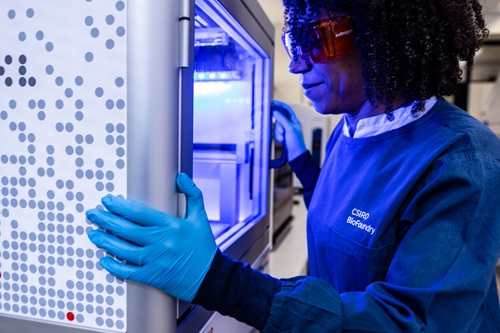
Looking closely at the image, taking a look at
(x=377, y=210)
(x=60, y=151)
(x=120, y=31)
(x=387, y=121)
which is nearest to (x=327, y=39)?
(x=387, y=121)

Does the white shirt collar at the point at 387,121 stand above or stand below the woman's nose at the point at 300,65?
below

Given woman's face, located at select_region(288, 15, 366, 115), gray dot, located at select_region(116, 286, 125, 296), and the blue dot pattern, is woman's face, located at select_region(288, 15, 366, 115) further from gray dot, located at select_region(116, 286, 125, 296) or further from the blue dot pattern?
gray dot, located at select_region(116, 286, 125, 296)

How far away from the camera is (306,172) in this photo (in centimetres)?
150

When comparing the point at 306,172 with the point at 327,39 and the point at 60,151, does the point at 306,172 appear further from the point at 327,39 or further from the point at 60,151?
the point at 60,151

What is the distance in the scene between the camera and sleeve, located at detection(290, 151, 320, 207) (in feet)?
4.91

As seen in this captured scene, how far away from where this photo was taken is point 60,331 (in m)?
0.58

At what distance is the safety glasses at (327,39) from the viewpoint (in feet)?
2.82

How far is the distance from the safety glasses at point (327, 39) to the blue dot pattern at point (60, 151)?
0.51m

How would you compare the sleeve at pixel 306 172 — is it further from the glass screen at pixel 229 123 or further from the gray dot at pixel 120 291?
the gray dot at pixel 120 291

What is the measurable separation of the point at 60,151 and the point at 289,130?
112 cm

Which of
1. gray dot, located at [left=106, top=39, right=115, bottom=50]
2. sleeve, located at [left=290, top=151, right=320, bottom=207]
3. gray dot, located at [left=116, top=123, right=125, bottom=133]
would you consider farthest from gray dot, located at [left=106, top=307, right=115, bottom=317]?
sleeve, located at [left=290, top=151, right=320, bottom=207]

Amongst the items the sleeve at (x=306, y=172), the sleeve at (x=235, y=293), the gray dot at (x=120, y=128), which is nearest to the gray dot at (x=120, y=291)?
the sleeve at (x=235, y=293)

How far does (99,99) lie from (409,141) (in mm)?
684

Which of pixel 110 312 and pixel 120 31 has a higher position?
pixel 120 31
